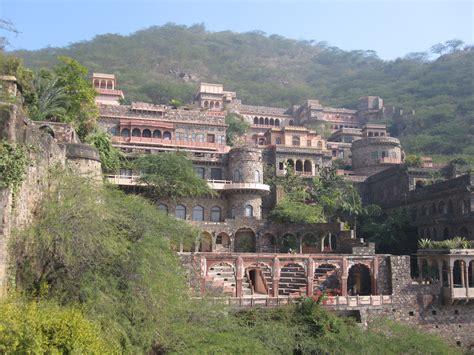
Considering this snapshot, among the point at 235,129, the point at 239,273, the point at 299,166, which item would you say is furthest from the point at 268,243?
the point at 235,129

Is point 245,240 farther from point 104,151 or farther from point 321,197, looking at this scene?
point 104,151

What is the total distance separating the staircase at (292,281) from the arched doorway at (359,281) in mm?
3207

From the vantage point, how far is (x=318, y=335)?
2347 centimetres

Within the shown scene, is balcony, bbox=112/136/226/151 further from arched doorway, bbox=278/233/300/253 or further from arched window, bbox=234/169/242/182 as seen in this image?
arched doorway, bbox=278/233/300/253

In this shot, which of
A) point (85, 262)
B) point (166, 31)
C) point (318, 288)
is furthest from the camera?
point (166, 31)

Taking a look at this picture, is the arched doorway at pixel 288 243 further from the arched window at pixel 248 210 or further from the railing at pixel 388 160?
the railing at pixel 388 160

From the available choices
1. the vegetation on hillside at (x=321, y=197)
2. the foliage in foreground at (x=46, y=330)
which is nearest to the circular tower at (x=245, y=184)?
the vegetation on hillside at (x=321, y=197)

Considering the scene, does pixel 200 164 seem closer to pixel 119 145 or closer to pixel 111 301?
pixel 119 145

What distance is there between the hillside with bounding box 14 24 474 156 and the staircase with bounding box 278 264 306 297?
1787 inches

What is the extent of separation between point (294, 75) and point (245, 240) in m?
135

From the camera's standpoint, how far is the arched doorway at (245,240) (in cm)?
3875

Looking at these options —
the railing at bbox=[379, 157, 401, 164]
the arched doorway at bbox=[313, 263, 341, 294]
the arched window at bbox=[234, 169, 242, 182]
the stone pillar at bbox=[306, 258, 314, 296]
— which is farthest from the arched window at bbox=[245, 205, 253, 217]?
the railing at bbox=[379, 157, 401, 164]

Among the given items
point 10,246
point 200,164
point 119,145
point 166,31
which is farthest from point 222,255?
point 166,31

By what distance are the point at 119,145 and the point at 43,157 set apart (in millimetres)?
27593
